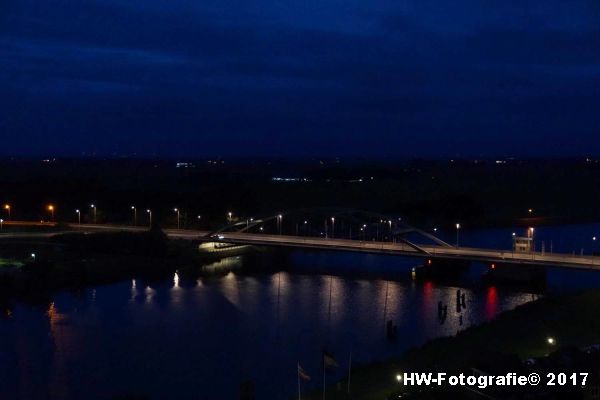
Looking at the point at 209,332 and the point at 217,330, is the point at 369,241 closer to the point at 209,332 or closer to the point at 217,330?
the point at 217,330

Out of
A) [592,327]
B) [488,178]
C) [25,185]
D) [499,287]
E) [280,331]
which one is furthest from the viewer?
[488,178]

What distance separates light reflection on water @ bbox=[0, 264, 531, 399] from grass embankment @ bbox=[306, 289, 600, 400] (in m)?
1.38

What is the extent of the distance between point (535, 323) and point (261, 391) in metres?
7.72

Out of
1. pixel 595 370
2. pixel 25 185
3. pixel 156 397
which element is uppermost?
pixel 25 185

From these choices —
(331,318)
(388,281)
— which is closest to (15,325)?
(331,318)

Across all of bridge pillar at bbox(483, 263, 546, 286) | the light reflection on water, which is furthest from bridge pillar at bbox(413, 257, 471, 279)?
the light reflection on water

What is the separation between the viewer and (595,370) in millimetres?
12633

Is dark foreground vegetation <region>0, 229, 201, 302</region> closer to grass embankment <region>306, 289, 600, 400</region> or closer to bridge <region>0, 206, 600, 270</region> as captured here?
bridge <region>0, 206, 600, 270</region>

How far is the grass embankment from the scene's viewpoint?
1391 centimetres

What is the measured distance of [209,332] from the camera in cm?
2081

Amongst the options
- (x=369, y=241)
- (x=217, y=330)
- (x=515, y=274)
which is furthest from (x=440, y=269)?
(x=217, y=330)

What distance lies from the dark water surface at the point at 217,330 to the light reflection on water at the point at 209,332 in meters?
0.03

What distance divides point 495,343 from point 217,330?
7.65m

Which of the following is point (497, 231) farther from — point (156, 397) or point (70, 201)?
point (156, 397)
